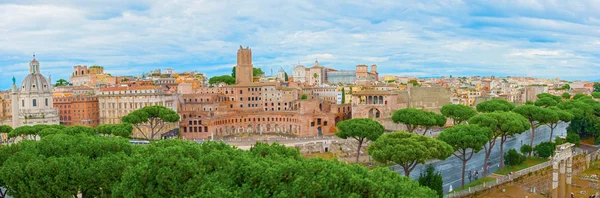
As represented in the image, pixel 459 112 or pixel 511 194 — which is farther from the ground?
pixel 459 112

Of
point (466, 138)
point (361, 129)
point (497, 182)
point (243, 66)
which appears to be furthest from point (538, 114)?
point (243, 66)

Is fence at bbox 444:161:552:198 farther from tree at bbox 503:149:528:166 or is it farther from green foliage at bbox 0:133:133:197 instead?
green foliage at bbox 0:133:133:197

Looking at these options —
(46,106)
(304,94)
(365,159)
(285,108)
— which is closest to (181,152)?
(365,159)

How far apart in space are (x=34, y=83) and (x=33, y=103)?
3.29 m

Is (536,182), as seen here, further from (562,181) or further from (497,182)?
(562,181)

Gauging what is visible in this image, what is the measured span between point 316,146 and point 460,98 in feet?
191

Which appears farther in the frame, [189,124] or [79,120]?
[79,120]

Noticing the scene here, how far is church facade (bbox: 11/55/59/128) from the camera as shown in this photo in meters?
81.8

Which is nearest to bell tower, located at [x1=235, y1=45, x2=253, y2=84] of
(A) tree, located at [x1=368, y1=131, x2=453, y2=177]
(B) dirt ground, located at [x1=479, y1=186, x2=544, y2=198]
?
(A) tree, located at [x1=368, y1=131, x2=453, y2=177]

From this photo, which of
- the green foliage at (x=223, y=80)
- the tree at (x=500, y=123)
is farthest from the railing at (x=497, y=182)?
the green foliage at (x=223, y=80)

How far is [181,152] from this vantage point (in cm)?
2648

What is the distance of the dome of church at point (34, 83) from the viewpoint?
272 ft

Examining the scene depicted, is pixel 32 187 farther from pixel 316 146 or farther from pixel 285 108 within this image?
pixel 285 108

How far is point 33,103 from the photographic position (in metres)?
82.8
